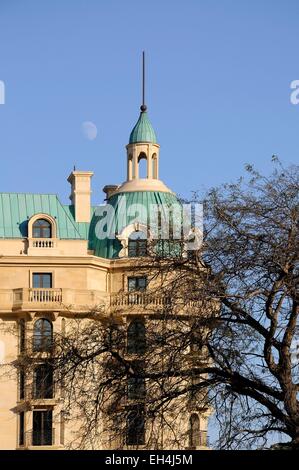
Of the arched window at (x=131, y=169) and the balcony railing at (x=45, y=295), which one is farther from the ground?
the arched window at (x=131, y=169)

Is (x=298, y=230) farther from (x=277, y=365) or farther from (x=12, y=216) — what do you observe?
(x=12, y=216)

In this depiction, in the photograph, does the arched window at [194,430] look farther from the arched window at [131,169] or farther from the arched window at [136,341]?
the arched window at [131,169]

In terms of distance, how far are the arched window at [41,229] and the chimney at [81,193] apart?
2859 mm

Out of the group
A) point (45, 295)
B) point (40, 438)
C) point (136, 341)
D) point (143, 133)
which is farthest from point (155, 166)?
→ point (136, 341)

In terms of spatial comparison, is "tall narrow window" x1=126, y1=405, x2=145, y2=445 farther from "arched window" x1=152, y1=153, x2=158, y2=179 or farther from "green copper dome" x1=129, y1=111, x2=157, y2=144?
"arched window" x1=152, y1=153, x2=158, y2=179

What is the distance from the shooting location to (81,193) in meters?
98.2

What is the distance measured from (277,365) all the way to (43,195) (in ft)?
222

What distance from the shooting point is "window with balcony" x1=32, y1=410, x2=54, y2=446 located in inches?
3501

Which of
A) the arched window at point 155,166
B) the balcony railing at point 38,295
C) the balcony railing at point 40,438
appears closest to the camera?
the balcony railing at point 40,438

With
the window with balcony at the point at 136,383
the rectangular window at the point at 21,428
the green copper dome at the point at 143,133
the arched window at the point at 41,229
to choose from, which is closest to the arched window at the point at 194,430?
the window with balcony at the point at 136,383

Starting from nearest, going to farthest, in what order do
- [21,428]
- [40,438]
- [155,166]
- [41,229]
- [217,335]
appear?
[217,335] < [40,438] < [21,428] < [41,229] < [155,166]

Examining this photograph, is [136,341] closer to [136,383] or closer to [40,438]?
[136,383]

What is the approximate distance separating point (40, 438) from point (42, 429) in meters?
0.95

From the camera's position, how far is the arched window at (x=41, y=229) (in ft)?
314
